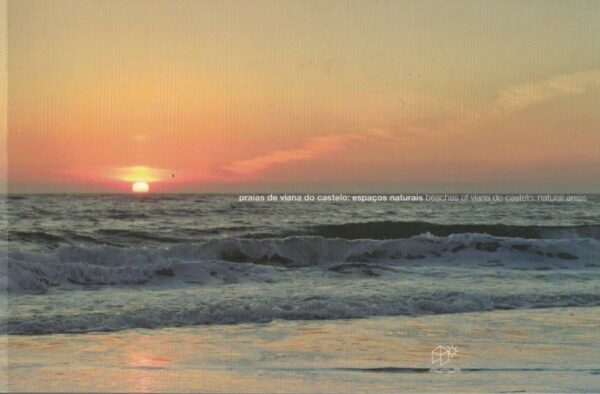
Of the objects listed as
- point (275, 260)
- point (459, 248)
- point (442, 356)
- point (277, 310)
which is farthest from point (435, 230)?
point (442, 356)

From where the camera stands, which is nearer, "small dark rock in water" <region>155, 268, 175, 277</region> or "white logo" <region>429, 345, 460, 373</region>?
"white logo" <region>429, 345, 460, 373</region>

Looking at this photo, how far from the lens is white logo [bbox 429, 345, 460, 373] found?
26.9ft

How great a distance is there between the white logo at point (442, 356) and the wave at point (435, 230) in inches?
588

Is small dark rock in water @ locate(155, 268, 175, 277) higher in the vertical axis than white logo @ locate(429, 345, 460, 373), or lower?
higher

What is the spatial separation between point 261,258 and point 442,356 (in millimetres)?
11705

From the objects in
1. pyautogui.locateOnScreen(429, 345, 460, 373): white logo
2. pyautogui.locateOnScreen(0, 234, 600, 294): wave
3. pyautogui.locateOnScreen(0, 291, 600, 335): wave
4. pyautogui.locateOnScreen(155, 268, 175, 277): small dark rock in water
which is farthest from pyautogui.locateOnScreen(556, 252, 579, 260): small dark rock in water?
pyautogui.locateOnScreen(429, 345, 460, 373): white logo

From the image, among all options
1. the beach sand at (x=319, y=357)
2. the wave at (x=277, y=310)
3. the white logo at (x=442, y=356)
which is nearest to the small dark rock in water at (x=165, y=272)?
the wave at (x=277, y=310)

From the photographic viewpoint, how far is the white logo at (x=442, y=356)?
26.9 ft

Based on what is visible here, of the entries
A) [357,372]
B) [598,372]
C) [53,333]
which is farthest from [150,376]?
[598,372]

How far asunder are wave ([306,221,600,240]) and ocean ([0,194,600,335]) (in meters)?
0.07

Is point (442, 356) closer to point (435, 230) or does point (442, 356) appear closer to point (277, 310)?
point (277, 310)

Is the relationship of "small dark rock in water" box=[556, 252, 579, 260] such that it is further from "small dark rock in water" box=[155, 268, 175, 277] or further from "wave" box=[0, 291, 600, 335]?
"small dark rock in water" box=[155, 268, 175, 277]

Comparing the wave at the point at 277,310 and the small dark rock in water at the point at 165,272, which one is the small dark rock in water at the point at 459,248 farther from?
the small dark rock in water at the point at 165,272

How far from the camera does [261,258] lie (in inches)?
800
